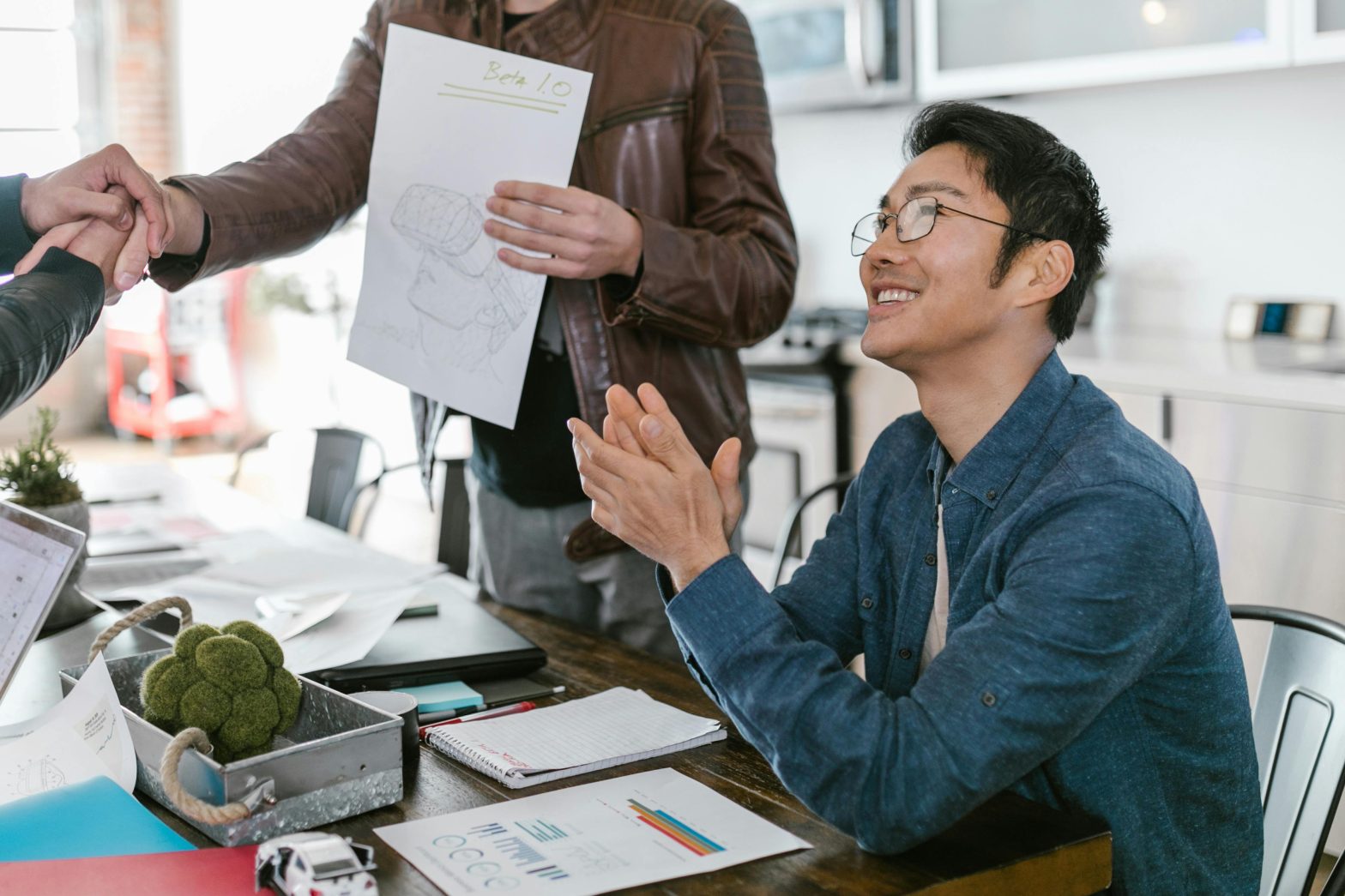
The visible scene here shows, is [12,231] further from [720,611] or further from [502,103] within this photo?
[720,611]

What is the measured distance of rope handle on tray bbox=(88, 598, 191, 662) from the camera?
1223 mm

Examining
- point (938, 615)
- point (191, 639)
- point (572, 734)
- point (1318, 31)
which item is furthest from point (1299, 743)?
point (1318, 31)

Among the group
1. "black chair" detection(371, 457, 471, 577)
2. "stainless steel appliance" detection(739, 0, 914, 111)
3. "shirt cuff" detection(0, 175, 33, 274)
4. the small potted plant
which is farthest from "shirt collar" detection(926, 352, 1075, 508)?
"stainless steel appliance" detection(739, 0, 914, 111)

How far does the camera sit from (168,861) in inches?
39.0

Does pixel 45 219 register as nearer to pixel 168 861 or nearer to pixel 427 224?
pixel 427 224

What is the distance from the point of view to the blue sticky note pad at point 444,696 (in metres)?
1.35

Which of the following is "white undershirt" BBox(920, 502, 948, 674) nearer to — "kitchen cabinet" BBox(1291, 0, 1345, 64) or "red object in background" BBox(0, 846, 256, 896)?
"red object in background" BBox(0, 846, 256, 896)

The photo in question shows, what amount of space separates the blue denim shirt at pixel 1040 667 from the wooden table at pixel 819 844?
0.10 ft

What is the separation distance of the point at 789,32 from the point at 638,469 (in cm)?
335

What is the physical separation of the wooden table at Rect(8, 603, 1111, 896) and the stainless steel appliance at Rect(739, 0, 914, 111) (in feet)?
9.21

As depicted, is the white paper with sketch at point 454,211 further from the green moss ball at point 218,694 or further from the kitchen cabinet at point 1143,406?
the kitchen cabinet at point 1143,406

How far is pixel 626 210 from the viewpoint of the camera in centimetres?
172

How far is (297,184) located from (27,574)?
2.48 ft

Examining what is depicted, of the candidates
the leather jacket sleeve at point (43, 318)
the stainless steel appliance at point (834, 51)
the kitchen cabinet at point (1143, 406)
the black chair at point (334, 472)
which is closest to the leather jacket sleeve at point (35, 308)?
the leather jacket sleeve at point (43, 318)
